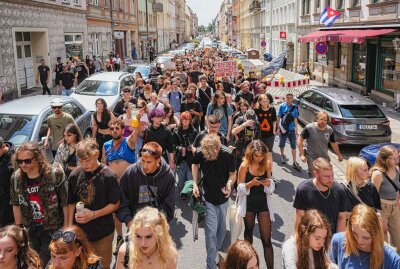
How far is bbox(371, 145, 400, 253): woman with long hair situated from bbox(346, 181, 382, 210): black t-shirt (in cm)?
43

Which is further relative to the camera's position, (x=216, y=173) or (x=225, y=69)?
(x=225, y=69)

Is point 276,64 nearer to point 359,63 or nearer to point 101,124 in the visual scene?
point 359,63

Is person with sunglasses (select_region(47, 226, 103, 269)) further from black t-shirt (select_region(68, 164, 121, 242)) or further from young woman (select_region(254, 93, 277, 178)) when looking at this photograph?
young woman (select_region(254, 93, 277, 178))

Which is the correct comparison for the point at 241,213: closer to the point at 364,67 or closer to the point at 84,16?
the point at 364,67

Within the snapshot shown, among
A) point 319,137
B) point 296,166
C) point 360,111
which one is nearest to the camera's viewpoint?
point 319,137

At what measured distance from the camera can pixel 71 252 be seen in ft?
10.2

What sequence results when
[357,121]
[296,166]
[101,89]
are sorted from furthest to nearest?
[101,89] → [357,121] → [296,166]

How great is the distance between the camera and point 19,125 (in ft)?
24.0

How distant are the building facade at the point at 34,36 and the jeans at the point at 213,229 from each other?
1569cm

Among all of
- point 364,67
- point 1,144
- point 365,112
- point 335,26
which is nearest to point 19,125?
point 1,144

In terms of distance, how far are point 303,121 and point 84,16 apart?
2209 cm

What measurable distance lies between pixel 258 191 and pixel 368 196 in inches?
48.8

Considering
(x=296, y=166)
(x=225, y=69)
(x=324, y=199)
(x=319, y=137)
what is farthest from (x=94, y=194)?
(x=225, y=69)

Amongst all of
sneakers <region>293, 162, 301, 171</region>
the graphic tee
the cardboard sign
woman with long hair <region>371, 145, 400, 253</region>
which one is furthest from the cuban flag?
the graphic tee
